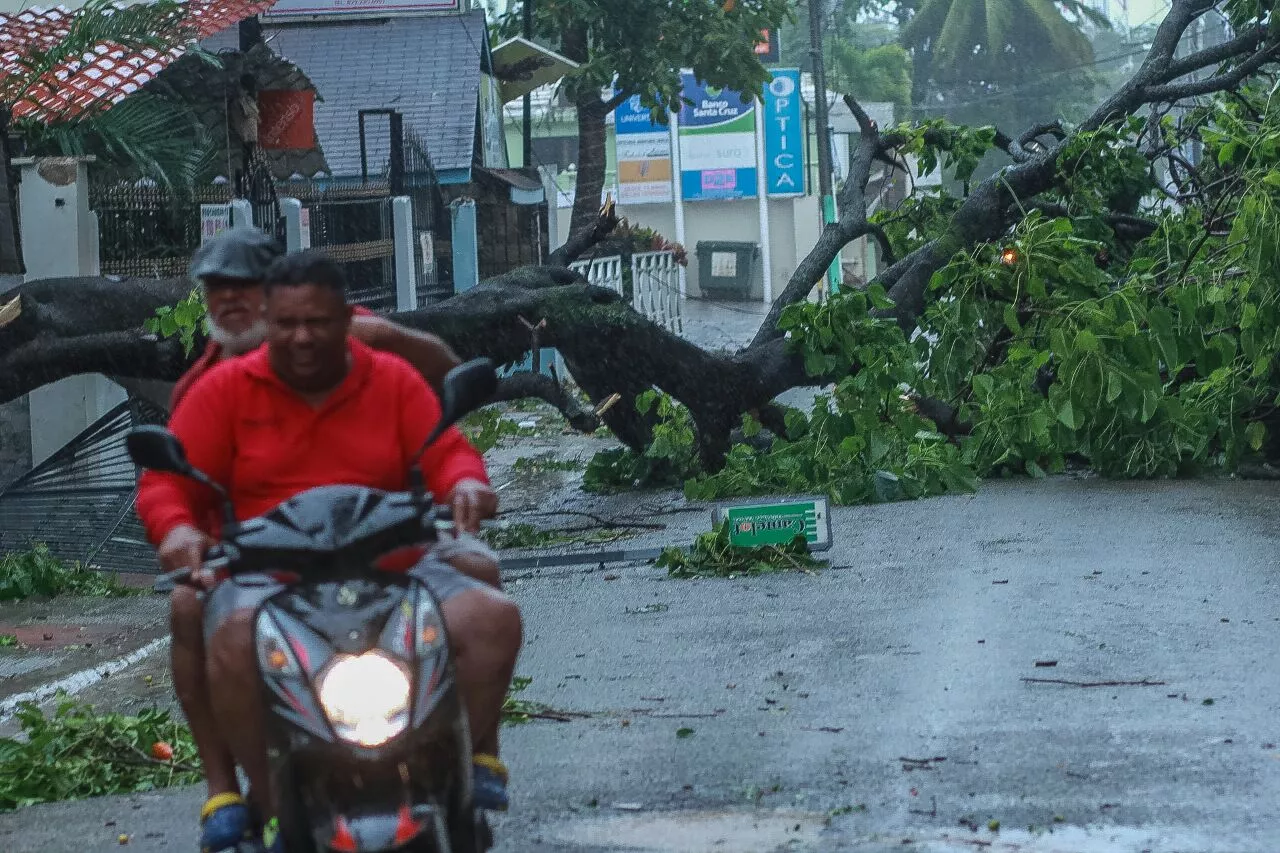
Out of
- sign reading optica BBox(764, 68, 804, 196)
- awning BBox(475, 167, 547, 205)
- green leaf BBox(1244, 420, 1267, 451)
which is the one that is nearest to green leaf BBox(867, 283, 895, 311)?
green leaf BBox(1244, 420, 1267, 451)

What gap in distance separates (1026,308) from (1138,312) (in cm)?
99

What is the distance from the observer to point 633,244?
30734 mm

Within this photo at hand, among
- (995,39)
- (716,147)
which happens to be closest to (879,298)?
(716,147)

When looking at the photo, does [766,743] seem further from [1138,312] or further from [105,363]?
[1138,312]

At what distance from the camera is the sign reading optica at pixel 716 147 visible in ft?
142

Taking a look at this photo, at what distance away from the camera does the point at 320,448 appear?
3809mm

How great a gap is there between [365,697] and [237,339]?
1.33 m

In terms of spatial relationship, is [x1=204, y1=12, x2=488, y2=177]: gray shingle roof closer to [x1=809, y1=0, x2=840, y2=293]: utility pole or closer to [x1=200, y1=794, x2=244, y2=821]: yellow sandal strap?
[x1=809, y1=0, x2=840, y2=293]: utility pole

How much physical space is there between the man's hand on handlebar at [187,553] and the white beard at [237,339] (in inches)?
28.5

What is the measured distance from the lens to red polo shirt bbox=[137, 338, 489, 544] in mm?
3795

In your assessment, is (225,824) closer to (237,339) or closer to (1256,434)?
(237,339)

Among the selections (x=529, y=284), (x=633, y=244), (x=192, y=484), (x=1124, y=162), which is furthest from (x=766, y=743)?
(x=633, y=244)

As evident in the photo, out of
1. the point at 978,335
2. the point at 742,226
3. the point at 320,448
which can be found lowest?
the point at 978,335

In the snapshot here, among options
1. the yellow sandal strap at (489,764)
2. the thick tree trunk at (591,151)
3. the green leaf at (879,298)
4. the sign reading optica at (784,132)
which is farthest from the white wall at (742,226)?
the yellow sandal strap at (489,764)
